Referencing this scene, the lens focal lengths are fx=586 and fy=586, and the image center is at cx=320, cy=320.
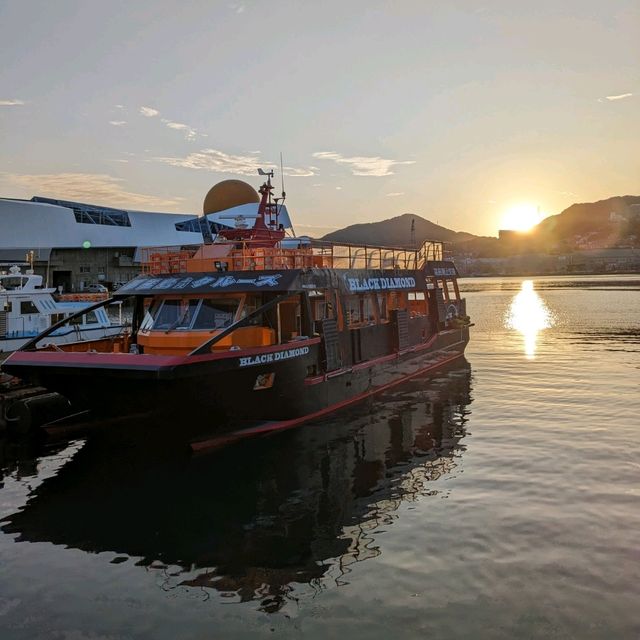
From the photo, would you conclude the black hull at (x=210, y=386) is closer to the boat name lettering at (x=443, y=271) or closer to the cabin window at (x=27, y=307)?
the boat name lettering at (x=443, y=271)

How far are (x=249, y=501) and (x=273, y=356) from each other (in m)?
4.01

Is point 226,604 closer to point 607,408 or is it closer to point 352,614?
point 352,614

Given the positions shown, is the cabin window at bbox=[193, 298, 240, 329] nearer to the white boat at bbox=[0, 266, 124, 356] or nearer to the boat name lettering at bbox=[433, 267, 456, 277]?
the white boat at bbox=[0, 266, 124, 356]

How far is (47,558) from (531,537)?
7.87 meters

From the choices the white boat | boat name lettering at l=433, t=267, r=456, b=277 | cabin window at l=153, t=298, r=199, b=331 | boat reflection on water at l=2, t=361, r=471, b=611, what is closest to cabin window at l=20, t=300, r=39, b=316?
the white boat

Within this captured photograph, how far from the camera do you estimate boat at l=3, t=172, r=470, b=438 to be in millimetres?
13242

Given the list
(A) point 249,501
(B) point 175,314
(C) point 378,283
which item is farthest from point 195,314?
(C) point 378,283

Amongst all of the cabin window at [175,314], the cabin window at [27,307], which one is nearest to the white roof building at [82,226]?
the cabin window at [27,307]

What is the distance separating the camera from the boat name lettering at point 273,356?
13810mm

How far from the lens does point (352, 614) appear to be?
769cm

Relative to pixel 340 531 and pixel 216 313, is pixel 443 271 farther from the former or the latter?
pixel 340 531

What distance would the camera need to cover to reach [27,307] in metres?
26.7

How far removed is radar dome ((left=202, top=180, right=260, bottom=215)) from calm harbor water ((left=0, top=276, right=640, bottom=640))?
77223mm

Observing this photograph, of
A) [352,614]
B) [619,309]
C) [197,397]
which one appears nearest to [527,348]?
[197,397]
